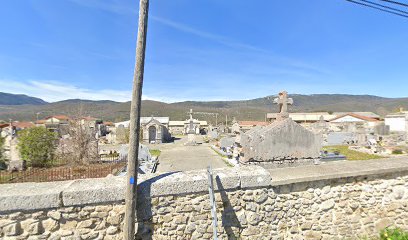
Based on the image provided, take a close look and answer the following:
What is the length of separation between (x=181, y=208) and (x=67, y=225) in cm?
155

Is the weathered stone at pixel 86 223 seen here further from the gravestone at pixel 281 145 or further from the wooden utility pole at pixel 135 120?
the gravestone at pixel 281 145

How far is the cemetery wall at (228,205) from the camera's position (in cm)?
292

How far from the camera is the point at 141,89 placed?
302 cm

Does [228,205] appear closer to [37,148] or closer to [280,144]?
[280,144]

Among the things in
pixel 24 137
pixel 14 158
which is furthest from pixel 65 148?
pixel 14 158

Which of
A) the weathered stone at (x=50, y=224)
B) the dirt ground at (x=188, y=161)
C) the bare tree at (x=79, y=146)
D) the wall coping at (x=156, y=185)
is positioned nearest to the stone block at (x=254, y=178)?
the wall coping at (x=156, y=185)

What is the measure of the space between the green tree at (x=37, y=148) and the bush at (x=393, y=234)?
66.6 feet

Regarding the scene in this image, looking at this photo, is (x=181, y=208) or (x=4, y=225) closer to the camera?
(x=4, y=225)

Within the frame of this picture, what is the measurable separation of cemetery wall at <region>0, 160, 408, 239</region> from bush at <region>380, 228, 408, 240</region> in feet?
0.36

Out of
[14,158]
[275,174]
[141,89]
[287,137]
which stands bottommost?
[14,158]

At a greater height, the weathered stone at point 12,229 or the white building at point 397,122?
the white building at point 397,122

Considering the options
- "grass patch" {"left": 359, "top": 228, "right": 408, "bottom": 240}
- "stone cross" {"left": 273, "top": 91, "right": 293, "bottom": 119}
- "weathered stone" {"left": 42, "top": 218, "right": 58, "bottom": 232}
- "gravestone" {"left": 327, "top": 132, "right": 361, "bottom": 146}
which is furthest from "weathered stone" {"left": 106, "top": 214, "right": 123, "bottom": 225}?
"gravestone" {"left": 327, "top": 132, "right": 361, "bottom": 146}

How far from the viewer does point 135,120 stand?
118 inches

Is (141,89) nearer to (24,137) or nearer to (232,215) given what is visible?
(232,215)
